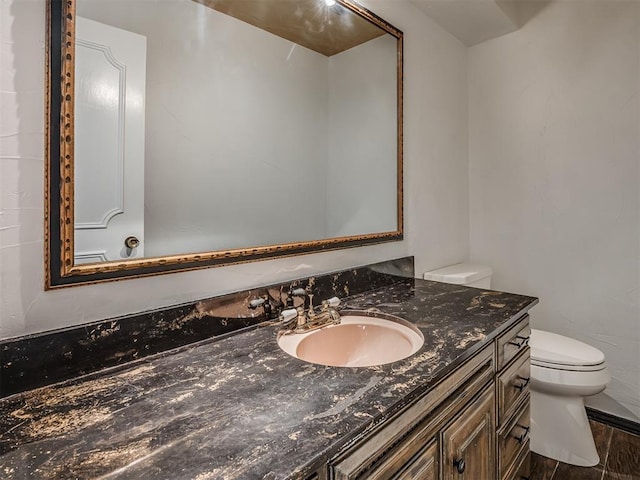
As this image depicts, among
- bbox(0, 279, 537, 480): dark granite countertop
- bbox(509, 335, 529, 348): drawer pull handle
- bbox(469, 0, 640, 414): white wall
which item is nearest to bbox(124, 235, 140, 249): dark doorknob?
bbox(0, 279, 537, 480): dark granite countertop

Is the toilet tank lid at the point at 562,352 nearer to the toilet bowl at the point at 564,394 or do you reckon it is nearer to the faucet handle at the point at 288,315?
the toilet bowl at the point at 564,394

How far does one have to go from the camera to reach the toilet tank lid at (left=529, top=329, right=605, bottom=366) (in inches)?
62.4

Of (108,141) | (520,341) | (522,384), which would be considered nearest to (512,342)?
(520,341)

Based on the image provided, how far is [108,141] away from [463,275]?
5.51ft

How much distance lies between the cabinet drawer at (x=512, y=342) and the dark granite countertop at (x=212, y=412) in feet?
A: 0.68

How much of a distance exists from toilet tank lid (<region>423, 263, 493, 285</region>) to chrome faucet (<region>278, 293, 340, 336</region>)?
866 mm

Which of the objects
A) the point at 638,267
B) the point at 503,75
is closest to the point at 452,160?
the point at 503,75

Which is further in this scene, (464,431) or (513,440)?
(513,440)

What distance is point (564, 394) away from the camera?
164 centimetres

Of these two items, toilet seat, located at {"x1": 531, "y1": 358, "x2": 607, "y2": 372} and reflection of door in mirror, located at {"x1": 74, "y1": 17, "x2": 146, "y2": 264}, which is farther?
toilet seat, located at {"x1": 531, "y1": 358, "x2": 607, "y2": 372}

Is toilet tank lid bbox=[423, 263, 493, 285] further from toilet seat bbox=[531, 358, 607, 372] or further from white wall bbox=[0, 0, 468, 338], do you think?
toilet seat bbox=[531, 358, 607, 372]

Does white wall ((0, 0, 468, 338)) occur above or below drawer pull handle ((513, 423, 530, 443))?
above

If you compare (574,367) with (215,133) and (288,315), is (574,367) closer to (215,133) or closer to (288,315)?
(288,315)

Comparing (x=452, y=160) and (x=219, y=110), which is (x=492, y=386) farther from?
(x=452, y=160)
